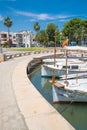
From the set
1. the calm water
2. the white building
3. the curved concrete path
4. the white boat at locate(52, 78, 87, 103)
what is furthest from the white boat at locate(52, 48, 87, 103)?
the white building

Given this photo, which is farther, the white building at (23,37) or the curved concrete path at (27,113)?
the white building at (23,37)

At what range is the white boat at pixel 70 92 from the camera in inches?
729

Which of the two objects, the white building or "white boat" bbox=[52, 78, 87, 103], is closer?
"white boat" bbox=[52, 78, 87, 103]

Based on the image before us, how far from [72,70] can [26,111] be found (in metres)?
19.7

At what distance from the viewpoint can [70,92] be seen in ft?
61.3

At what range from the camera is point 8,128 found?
1028cm

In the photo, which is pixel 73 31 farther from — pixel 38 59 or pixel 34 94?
pixel 34 94

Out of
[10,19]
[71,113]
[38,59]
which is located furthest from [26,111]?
[10,19]

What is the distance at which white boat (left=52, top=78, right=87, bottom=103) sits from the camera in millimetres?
18514

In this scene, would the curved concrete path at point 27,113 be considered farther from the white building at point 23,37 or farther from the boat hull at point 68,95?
the white building at point 23,37

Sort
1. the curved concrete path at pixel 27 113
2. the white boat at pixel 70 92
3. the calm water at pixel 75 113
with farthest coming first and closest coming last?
the white boat at pixel 70 92 → the calm water at pixel 75 113 → the curved concrete path at pixel 27 113

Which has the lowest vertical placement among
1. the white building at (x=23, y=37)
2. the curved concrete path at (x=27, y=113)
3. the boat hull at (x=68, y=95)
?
the boat hull at (x=68, y=95)

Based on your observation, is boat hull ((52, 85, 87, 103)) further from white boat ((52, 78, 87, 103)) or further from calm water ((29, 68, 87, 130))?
calm water ((29, 68, 87, 130))

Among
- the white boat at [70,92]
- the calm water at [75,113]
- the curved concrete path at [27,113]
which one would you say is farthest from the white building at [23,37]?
the curved concrete path at [27,113]
